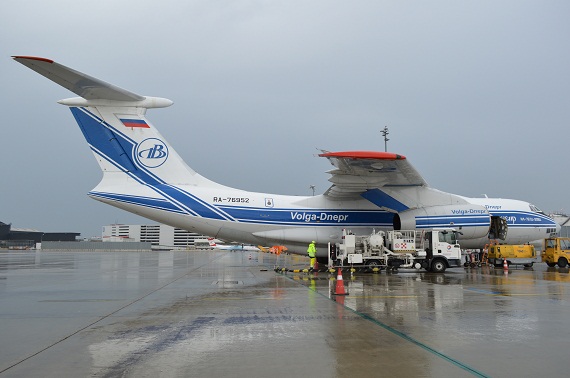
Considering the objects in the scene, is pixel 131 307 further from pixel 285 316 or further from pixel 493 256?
pixel 493 256

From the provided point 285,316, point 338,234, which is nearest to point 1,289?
point 285,316

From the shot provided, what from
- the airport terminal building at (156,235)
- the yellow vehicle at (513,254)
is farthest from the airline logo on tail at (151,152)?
the airport terminal building at (156,235)

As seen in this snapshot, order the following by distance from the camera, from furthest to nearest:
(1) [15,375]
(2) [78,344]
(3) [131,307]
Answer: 1. (3) [131,307]
2. (2) [78,344]
3. (1) [15,375]

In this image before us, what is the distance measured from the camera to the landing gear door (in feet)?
65.7

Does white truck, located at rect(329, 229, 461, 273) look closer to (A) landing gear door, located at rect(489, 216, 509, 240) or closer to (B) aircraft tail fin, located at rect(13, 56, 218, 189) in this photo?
(A) landing gear door, located at rect(489, 216, 509, 240)

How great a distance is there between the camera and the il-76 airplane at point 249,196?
1541 cm

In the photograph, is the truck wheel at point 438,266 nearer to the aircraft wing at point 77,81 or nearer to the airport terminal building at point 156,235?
the aircraft wing at point 77,81

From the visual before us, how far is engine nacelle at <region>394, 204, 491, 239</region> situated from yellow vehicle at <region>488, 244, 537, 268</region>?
3265mm

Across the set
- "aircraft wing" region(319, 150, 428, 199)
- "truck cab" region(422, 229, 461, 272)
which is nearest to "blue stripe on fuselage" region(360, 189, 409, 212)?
"aircraft wing" region(319, 150, 428, 199)

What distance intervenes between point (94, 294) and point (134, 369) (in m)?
7.22

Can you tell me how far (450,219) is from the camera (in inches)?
716

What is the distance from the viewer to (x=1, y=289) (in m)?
11.9

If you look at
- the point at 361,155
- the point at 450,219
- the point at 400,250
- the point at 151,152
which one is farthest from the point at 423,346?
the point at 450,219

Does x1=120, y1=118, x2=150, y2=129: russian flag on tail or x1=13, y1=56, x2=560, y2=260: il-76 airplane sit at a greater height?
x1=120, y1=118, x2=150, y2=129: russian flag on tail
